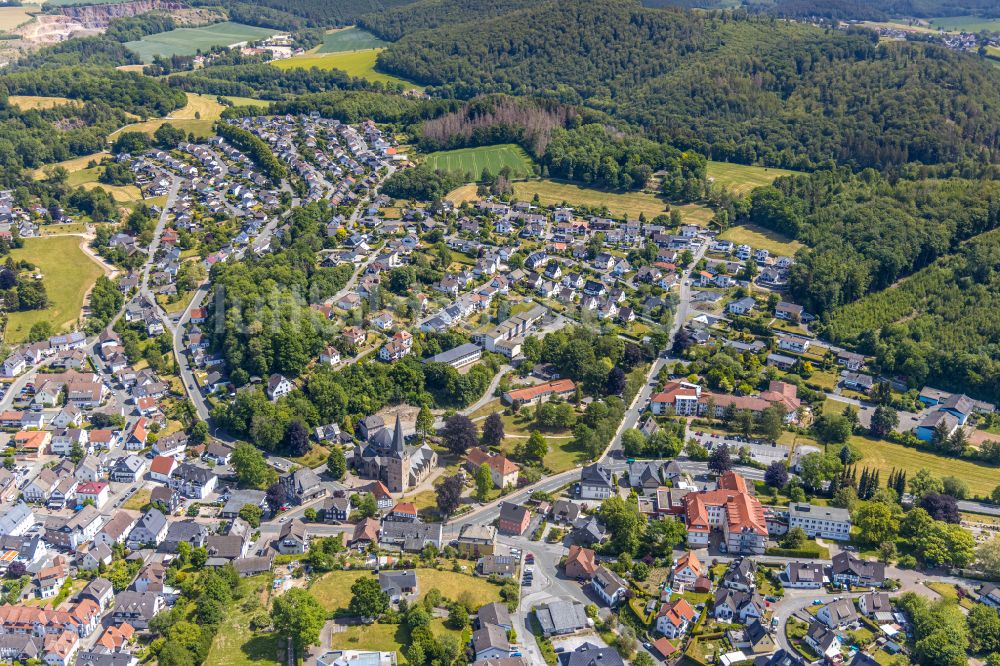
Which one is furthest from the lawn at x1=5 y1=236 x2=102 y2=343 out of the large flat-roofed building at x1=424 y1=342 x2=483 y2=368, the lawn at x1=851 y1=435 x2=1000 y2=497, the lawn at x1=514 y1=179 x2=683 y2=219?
the lawn at x1=851 y1=435 x2=1000 y2=497

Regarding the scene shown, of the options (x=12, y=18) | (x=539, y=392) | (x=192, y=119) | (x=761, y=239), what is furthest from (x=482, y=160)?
(x=12, y=18)

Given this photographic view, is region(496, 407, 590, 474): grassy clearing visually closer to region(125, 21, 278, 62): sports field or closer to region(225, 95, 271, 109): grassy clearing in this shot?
region(225, 95, 271, 109): grassy clearing

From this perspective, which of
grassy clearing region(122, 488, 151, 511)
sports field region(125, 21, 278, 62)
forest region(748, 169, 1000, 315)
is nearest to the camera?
grassy clearing region(122, 488, 151, 511)

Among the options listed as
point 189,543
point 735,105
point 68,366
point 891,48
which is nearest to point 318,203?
point 68,366

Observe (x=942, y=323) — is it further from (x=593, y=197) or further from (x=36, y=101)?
(x=36, y=101)

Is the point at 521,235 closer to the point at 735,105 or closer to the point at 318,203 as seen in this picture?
the point at 318,203

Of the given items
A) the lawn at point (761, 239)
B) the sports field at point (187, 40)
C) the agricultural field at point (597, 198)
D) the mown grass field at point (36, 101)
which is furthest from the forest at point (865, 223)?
the sports field at point (187, 40)

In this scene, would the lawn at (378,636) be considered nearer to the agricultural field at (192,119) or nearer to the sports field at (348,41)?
the agricultural field at (192,119)
